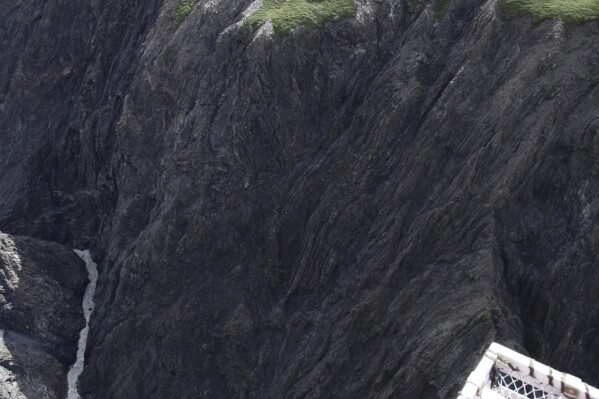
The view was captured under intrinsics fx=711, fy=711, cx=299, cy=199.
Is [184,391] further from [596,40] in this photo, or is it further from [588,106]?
[596,40]

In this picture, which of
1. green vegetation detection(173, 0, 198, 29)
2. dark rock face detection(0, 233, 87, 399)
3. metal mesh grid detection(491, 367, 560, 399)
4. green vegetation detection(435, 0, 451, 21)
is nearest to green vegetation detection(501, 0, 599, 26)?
green vegetation detection(435, 0, 451, 21)

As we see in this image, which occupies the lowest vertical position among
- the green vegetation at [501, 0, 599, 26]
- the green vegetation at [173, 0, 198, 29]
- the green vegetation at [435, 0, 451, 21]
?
the green vegetation at [173, 0, 198, 29]

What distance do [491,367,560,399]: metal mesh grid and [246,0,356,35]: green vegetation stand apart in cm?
3394

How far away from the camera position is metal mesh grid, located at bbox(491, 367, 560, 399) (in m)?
21.5

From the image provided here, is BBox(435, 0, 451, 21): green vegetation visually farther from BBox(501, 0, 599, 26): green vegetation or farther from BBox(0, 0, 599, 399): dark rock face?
BBox(501, 0, 599, 26): green vegetation

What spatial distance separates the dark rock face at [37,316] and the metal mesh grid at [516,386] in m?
38.1

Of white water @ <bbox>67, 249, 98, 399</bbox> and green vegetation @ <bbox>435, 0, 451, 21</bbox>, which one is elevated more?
green vegetation @ <bbox>435, 0, 451, 21</bbox>

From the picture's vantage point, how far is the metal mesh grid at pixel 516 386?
21.5 metres

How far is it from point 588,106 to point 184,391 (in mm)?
30830

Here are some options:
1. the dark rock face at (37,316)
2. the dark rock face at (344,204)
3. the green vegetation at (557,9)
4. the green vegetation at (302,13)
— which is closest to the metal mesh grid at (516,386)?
the dark rock face at (344,204)

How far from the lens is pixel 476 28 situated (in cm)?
4488

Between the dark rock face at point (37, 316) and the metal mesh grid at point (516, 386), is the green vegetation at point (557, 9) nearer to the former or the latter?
the metal mesh grid at point (516, 386)

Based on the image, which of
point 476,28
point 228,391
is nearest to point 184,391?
point 228,391

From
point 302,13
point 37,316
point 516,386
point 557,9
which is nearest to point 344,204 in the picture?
point 302,13
